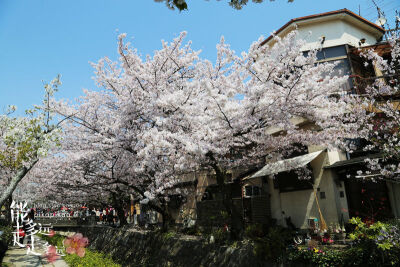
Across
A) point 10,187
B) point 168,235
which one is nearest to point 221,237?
point 168,235

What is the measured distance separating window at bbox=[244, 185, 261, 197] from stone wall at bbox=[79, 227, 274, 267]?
19.0 ft

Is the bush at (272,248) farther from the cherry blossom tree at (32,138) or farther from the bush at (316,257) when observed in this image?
the cherry blossom tree at (32,138)

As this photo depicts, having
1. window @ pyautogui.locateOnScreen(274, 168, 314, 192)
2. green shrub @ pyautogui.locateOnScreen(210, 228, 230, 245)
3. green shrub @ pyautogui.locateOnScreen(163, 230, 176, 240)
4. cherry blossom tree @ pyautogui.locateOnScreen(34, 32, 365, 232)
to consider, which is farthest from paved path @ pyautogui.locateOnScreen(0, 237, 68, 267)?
window @ pyautogui.locateOnScreen(274, 168, 314, 192)

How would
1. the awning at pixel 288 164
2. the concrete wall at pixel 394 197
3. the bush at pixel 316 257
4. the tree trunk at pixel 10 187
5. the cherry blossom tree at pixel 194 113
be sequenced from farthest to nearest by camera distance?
the awning at pixel 288 164, the concrete wall at pixel 394 197, the tree trunk at pixel 10 187, the cherry blossom tree at pixel 194 113, the bush at pixel 316 257

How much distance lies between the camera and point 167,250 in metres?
12.5

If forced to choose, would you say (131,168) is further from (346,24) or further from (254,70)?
(346,24)

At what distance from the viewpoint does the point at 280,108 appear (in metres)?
8.59

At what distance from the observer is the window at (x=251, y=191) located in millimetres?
16858

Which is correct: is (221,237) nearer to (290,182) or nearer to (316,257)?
(316,257)

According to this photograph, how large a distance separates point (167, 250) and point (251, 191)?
6.98 metres

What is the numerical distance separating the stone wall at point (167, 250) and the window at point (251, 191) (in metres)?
5.78

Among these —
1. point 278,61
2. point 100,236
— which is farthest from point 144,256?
point 278,61

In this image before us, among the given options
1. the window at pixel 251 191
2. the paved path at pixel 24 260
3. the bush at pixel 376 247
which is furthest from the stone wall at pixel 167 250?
the window at pixel 251 191

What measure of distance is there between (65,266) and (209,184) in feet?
35.8
